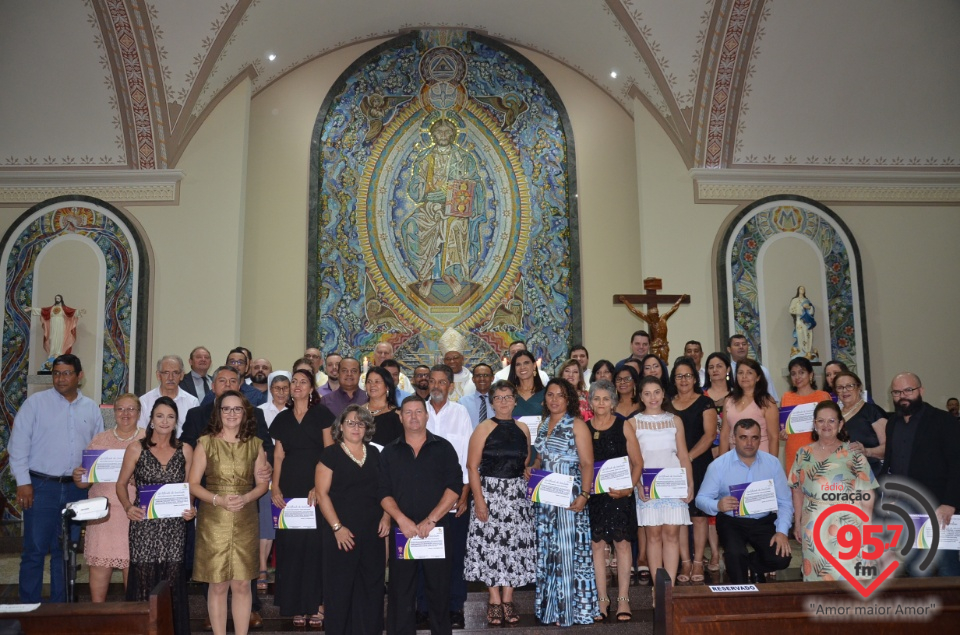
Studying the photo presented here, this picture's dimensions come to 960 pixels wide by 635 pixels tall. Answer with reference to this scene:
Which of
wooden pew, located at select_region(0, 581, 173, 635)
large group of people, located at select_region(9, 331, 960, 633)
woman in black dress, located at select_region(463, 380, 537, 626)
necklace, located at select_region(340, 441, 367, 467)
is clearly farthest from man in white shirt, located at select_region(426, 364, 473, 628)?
wooden pew, located at select_region(0, 581, 173, 635)

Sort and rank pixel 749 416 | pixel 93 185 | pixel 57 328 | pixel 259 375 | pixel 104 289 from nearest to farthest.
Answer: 1. pixel 749 416
2. pixel 259 375
3. pixel 57 328
4. pixel 104 289
5. pixel 93 185

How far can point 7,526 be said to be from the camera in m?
8.18

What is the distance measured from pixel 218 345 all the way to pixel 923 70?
27.4ft

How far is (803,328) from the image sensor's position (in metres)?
9.80

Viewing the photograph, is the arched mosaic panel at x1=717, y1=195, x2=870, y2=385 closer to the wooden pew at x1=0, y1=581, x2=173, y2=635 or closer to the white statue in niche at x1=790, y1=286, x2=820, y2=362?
the white statue in niche at x1=790, y1=286, x2=820, y2=362

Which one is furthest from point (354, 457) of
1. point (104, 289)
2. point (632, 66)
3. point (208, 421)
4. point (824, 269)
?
point (824, 269)

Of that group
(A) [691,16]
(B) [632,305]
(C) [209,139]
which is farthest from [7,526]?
(A) [691,16]

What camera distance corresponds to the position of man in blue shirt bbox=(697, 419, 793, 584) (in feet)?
16.8

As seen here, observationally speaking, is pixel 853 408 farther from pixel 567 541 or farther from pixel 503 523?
pixel 503 523

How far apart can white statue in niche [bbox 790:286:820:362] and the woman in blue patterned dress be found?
554cm

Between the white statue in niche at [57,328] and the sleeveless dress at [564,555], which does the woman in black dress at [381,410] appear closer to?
the sleeveless dress at [564,555]

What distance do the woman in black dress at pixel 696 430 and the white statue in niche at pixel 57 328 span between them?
6632 mm

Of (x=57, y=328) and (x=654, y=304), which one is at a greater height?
(x=654, y=304)

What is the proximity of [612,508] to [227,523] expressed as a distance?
219 centimetres
